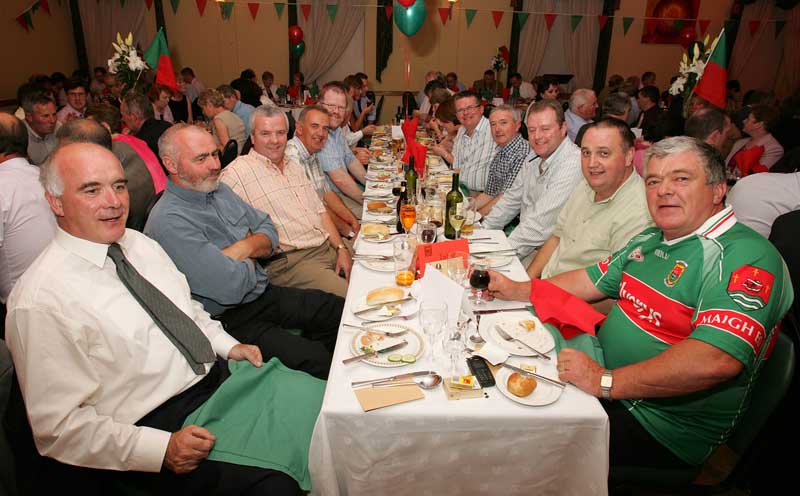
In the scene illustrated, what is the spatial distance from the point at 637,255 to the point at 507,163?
1.96 meters

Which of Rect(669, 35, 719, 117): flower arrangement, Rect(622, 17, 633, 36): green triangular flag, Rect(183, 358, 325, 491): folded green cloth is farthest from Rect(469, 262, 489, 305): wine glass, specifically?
Rect(622, 17, 633, 36): green triangular flag

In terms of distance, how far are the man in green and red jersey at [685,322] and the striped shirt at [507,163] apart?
1.84 meters

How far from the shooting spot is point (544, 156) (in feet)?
9.24

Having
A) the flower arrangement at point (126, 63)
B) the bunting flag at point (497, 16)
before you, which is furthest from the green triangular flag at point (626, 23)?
the flower arrangement at point (126, 63)

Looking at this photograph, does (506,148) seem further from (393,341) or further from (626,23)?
(626,23)

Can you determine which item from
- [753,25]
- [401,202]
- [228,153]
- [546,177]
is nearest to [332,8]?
[228,153]

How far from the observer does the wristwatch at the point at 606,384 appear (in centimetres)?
128

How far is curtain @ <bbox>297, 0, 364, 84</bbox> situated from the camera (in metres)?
9.94

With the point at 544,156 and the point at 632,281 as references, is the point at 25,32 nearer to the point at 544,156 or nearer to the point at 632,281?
the point at 544,156

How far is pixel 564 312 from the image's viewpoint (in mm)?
1575

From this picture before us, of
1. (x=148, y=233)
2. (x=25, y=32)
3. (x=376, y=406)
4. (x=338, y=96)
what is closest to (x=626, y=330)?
(x=376, y=406)

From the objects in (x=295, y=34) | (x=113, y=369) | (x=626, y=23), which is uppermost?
(x=626, y=23)

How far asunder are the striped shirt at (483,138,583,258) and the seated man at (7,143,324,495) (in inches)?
65.1

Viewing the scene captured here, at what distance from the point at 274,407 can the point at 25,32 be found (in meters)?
10.9
